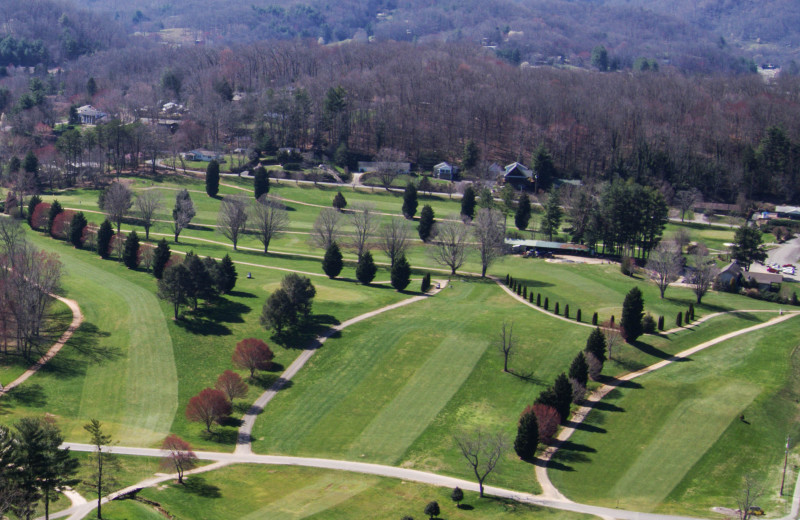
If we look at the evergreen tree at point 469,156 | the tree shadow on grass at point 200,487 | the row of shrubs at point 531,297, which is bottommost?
the tree shadow on grass at point 200,487

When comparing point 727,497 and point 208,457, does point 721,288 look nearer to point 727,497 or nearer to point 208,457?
point 727,497

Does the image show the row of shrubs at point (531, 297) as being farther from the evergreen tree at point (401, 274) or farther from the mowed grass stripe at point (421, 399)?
the evergreen tree at point (401, 274)

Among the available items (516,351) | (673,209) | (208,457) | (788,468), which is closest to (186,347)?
(208,457)

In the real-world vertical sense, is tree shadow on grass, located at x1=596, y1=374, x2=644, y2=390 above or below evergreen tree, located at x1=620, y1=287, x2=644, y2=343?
below

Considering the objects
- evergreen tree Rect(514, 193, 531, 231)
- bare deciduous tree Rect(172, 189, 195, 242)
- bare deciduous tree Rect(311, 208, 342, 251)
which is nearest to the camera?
bare deciduous tree Rect(311, 208, 342, 251)

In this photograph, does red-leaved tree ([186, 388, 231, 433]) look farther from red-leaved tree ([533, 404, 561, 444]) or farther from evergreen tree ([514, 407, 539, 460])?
red-leaved tree ([533, 404, 561, 444])

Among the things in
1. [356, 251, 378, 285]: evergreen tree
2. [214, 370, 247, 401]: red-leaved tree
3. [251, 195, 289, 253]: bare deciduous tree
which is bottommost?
[214, 370, 247, 401]: red-leaved tree

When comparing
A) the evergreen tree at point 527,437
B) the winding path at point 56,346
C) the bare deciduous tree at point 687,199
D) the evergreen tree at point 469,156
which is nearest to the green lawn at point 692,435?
the evergreen tree at point 527,437

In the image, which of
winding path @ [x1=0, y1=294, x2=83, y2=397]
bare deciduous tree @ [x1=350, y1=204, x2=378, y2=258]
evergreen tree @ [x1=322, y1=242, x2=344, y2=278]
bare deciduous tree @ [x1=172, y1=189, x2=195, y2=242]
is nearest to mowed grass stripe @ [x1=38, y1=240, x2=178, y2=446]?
winding path @ [x1=0, y1=294, x2=83, y2=397]
